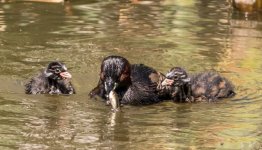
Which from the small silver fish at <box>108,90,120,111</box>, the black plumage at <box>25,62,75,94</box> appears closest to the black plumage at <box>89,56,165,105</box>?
the small silver fish at <box>108,90,120,111</box>

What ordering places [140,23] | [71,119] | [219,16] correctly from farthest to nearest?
[219,16] → [140,23] → [71,119]

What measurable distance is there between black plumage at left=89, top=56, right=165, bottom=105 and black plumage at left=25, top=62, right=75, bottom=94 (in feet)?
1.35

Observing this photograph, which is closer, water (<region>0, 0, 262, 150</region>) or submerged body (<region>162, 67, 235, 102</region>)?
water (<region>0, 0, 262, 150</region>)

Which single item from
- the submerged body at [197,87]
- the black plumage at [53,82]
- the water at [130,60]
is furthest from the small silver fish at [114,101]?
the black plumage at [53,82]

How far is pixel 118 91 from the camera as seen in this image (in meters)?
8.89

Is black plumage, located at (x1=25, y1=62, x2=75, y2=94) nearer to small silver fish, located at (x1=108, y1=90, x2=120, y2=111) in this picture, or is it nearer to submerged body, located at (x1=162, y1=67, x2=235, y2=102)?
small silver fish, located at (x1=108, y1=90, x2=120, y2=111)

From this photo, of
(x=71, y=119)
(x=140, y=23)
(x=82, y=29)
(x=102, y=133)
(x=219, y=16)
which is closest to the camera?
(x=102, y=133)

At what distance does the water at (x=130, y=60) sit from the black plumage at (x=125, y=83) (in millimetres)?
138

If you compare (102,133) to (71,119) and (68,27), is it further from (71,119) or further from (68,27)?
(68,27)

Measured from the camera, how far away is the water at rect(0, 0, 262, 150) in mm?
7246

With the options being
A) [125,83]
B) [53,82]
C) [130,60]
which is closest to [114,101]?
[125,83]

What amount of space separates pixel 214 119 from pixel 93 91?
5.62 ft

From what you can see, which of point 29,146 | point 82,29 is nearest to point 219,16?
point 82,29

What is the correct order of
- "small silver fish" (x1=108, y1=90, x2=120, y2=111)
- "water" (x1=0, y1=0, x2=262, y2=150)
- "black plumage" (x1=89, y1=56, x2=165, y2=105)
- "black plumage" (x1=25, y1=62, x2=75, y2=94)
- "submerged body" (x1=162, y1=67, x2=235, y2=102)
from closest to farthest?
1. "water" (x1=0, y1=0, x2=262, y2=150)
2. "small silver fish" (x1=108, y1=90, x2=120, y2=111)
3. "black plumage" (x1=89, y1=56, x2=165, y2=105)
4. "submerged body" (x1=162, y1=67, x2=235, y2=102)
5. "black plumage" (x1=25, y1=62, x2=75, y2=94)
